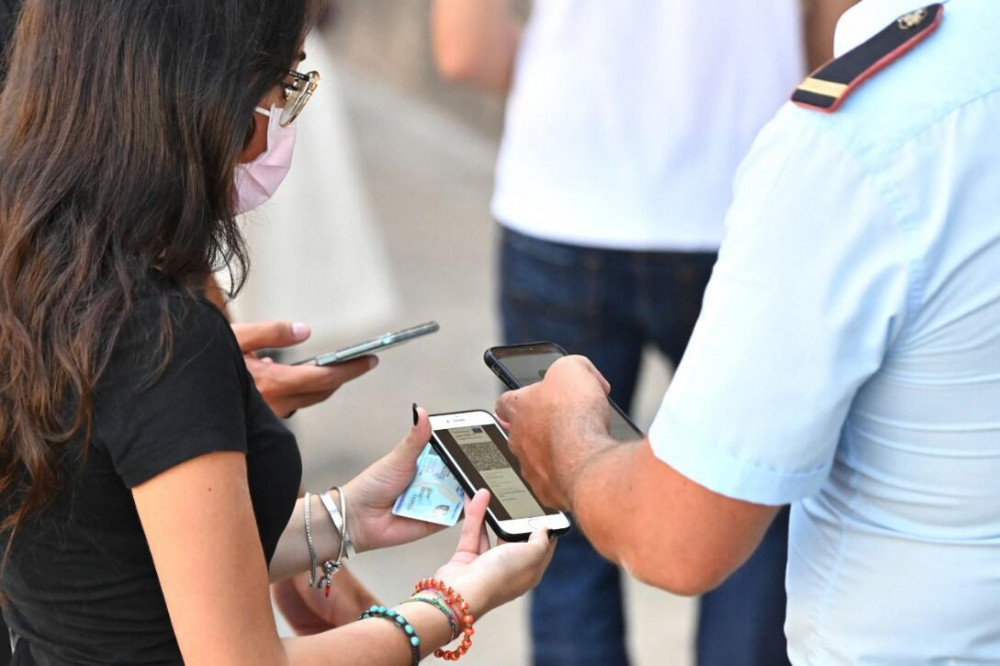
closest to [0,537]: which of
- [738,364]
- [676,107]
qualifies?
[738,364]

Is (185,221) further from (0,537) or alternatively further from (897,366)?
(897,366)

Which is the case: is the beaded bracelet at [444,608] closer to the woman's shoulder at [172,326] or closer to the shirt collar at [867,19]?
the woman's shoulder at [172,326]

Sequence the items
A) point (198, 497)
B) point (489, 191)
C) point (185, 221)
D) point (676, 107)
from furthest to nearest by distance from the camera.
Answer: point (489, 191) → point (676, 107) → point (185, 221) → point (198, 497)

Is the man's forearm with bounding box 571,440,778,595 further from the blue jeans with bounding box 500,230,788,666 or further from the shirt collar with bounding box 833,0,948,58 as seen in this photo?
the blue jeans with bounding box 500,230,788,666

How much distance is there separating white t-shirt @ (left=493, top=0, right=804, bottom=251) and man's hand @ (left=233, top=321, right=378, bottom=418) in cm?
73

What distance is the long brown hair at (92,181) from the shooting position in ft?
4.69

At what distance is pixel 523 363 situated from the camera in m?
1.87

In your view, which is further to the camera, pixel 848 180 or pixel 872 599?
pixel 872 599

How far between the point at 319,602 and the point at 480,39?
123 centimetres

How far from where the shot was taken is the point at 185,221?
1500mm

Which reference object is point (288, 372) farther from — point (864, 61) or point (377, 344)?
point (864, 61)

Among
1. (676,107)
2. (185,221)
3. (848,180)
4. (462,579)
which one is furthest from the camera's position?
(676,107)

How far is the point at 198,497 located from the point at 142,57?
48cm

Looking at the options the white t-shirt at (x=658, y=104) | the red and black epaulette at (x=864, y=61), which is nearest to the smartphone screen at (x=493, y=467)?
the red and black epaulette at (x=864, y=61)
